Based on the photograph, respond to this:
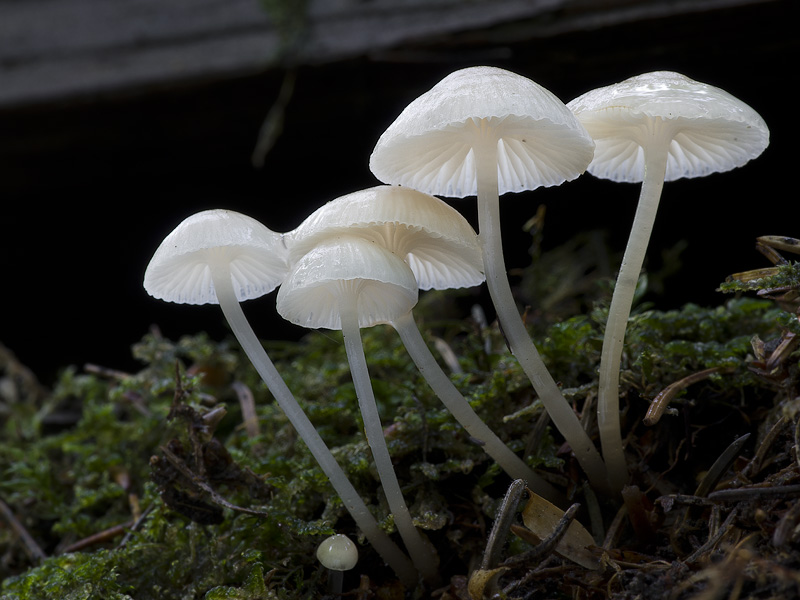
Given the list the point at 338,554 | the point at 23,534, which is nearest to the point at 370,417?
the point at 338,554

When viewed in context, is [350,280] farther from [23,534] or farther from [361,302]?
[23,534]

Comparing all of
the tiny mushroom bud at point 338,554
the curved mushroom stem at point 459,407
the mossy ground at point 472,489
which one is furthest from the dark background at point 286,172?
the tiny mushroom bud at point 338,554

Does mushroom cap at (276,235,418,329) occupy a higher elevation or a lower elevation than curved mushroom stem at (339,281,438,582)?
higher

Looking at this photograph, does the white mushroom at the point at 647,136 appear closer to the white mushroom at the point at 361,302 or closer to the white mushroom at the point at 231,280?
the white mushroom at the point at 361,302

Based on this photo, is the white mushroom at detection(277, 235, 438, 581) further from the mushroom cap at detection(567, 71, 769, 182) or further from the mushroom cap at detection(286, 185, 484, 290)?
Answer: the mushroom cap at detection(567, 71, 769, 182)

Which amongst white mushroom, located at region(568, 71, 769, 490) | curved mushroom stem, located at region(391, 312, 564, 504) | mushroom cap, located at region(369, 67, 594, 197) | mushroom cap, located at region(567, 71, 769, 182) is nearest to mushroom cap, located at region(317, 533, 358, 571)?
curved mushroom stem, located at region(391, 312, 564, 504)

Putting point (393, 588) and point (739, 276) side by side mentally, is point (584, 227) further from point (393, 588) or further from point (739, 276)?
point (393, 588)
